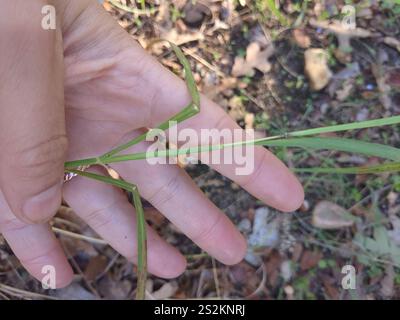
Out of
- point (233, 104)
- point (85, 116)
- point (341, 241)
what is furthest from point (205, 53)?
point (341, 241)

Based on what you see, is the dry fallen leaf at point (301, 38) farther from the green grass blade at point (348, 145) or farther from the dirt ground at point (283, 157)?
the green grass blade at point (348, 145)

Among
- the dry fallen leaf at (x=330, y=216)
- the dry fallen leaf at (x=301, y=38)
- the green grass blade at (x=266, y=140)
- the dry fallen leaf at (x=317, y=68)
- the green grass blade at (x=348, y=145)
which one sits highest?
the dry fallen leaf at (x=301, y=38)

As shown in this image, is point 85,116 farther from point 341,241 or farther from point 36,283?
point 341,241

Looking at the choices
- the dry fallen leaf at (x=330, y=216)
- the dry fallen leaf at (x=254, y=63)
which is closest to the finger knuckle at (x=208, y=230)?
the dry fallen leaf at (x=330, y=216)

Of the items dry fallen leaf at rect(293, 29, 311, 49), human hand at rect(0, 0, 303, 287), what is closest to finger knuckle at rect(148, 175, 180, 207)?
human hand at rect(0, 0, 303, 287)

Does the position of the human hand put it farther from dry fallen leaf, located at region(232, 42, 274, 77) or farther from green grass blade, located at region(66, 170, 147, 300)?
dry fallen leaf, located at region(232, 42, 274, 77)

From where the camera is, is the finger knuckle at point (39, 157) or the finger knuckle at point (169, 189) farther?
the finger knuckle at point (169, 189)
